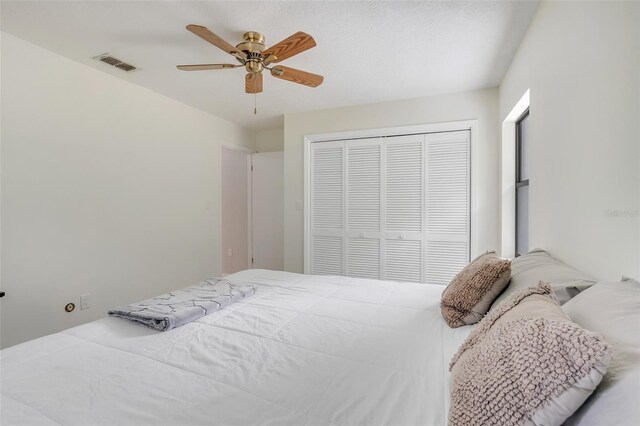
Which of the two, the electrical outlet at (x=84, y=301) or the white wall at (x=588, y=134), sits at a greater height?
A: the white wall at (x=588, y=134)

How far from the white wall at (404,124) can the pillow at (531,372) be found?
2.52 metres

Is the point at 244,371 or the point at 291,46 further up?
the point at 291,46

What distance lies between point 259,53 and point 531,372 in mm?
2118

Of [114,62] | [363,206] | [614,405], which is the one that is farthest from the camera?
[363,206]

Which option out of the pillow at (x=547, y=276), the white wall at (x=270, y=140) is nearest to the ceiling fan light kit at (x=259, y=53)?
the pillow at (x=547, y=276)

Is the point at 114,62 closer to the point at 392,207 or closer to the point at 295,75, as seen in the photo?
the point at 295,75

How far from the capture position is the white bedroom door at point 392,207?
3.15 meters

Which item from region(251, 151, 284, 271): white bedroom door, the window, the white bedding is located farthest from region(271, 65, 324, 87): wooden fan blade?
region(251, 151, 284, 271): white bedroom door

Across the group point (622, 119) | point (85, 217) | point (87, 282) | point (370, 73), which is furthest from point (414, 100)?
point (87, 282)

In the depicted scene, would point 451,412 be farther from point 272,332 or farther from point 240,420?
point 272,332

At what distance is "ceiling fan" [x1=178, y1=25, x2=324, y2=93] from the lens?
1723 millimetres

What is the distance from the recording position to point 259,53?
196 centimetres

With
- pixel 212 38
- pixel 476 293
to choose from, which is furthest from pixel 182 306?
pixel 212 38

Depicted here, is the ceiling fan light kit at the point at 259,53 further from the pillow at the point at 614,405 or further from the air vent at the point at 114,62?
the pillow at the point at 614,405
